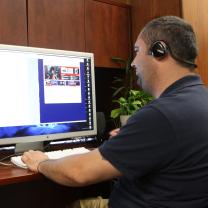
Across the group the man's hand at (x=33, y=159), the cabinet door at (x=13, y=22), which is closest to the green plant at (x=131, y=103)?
the cabinet door at (x=13, y=22)

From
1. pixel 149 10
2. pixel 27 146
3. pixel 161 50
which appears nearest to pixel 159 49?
pixel 161 50

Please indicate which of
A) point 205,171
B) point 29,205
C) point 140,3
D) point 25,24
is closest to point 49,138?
point 29,205

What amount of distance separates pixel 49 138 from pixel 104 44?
790 millimetres

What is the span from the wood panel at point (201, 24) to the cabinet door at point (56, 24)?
66 centimetres

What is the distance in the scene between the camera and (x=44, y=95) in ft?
5.39

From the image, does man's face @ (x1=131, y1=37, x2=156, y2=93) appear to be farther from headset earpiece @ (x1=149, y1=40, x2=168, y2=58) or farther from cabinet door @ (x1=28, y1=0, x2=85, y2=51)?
cabinet door @ (x1=28, y1=0, x2=85, y2=51)

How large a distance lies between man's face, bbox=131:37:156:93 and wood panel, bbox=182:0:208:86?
37.0 inches

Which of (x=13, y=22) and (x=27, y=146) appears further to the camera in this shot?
(x=13, y=22)

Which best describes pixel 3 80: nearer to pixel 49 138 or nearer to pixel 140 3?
pixel 49 138

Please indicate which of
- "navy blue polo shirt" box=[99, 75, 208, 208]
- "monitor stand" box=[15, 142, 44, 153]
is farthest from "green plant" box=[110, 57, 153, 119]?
"navy blue polo shirt" box=[99, 75, 208, 208]

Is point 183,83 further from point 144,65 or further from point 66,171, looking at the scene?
point 66,171

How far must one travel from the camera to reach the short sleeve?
950 mm

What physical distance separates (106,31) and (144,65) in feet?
3.32

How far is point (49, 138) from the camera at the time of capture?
165 cm
